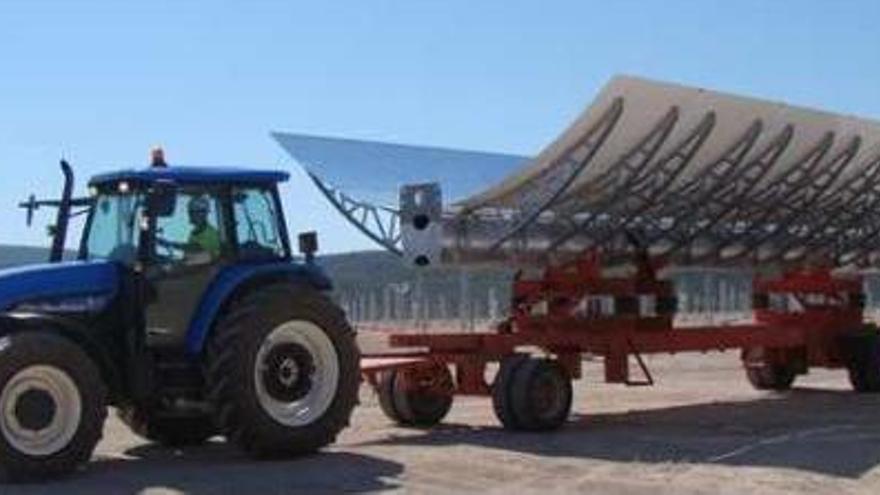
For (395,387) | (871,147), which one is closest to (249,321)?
(395,387)

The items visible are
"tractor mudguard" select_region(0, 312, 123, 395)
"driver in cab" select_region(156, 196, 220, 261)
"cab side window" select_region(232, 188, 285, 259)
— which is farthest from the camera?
"cab side window" select_region(232, 188, 285, 259)

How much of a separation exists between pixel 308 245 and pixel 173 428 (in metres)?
2.20

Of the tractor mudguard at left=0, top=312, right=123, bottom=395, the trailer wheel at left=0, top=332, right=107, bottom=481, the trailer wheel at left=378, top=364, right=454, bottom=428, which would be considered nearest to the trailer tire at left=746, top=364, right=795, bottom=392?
the trailer wheel at left=378, top=364, right=454, bottom=428

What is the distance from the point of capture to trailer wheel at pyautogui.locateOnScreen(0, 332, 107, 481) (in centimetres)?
1108

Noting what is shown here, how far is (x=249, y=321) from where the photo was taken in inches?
483

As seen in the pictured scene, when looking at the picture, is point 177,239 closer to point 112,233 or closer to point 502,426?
point 112,233

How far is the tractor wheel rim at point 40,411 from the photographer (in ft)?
36.4

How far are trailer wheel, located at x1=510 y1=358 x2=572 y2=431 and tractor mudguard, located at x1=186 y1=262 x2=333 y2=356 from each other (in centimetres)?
290

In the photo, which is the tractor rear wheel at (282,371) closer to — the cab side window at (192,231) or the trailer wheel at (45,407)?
the cab side window at (192,231)

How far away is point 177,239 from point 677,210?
7.42 meters

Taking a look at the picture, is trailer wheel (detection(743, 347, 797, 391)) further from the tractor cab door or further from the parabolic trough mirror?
the tractor cab door

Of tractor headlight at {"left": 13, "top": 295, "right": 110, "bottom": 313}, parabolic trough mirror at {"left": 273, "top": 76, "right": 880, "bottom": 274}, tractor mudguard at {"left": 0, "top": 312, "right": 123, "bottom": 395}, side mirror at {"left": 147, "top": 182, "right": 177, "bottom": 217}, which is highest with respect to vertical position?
parabolic trough mirror at {"left": 273, "top": 76, "right": 880, "bottom": 274}

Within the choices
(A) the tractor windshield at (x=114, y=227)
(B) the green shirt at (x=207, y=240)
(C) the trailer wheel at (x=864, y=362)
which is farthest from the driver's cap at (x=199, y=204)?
(C) the trailer wheel at (x=864, y=362)

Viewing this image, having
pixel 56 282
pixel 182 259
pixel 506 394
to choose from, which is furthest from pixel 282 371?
pixel 506 394
